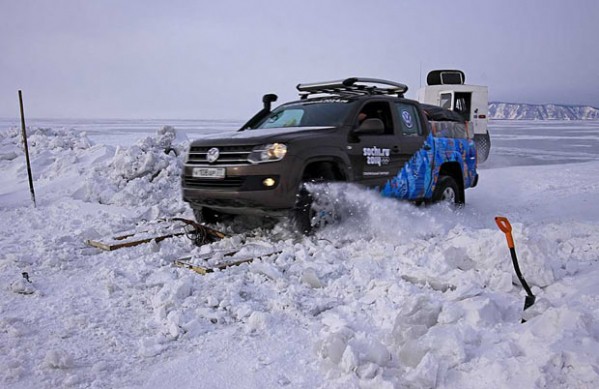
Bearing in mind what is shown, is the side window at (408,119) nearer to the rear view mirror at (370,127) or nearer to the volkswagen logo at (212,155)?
the rear view mirror at (370,127)

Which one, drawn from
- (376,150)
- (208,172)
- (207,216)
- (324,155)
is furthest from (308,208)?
(207,216)

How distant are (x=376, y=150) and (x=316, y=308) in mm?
2935

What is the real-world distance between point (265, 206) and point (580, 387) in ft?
11.2

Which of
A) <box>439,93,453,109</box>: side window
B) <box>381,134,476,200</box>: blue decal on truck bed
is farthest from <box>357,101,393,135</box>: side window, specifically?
<box>439,93,453,109</box>: side window

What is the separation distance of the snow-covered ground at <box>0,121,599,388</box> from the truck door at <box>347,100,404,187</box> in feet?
0.90

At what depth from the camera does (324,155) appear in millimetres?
5375

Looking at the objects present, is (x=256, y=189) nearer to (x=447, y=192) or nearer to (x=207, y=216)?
(x=207, y=216)

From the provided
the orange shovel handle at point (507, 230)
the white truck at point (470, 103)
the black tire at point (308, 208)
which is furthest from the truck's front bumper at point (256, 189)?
the white truck at point (470, 103)

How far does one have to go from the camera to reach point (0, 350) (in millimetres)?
2959

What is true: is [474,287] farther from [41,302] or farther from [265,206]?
[41,302]

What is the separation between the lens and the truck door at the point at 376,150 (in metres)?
5.80

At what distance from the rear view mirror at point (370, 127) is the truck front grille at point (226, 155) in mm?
1458

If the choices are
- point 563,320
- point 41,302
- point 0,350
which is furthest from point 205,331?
point 563,320

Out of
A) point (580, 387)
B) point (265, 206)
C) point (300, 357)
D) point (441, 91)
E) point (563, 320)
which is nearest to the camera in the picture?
point (580, 387)
